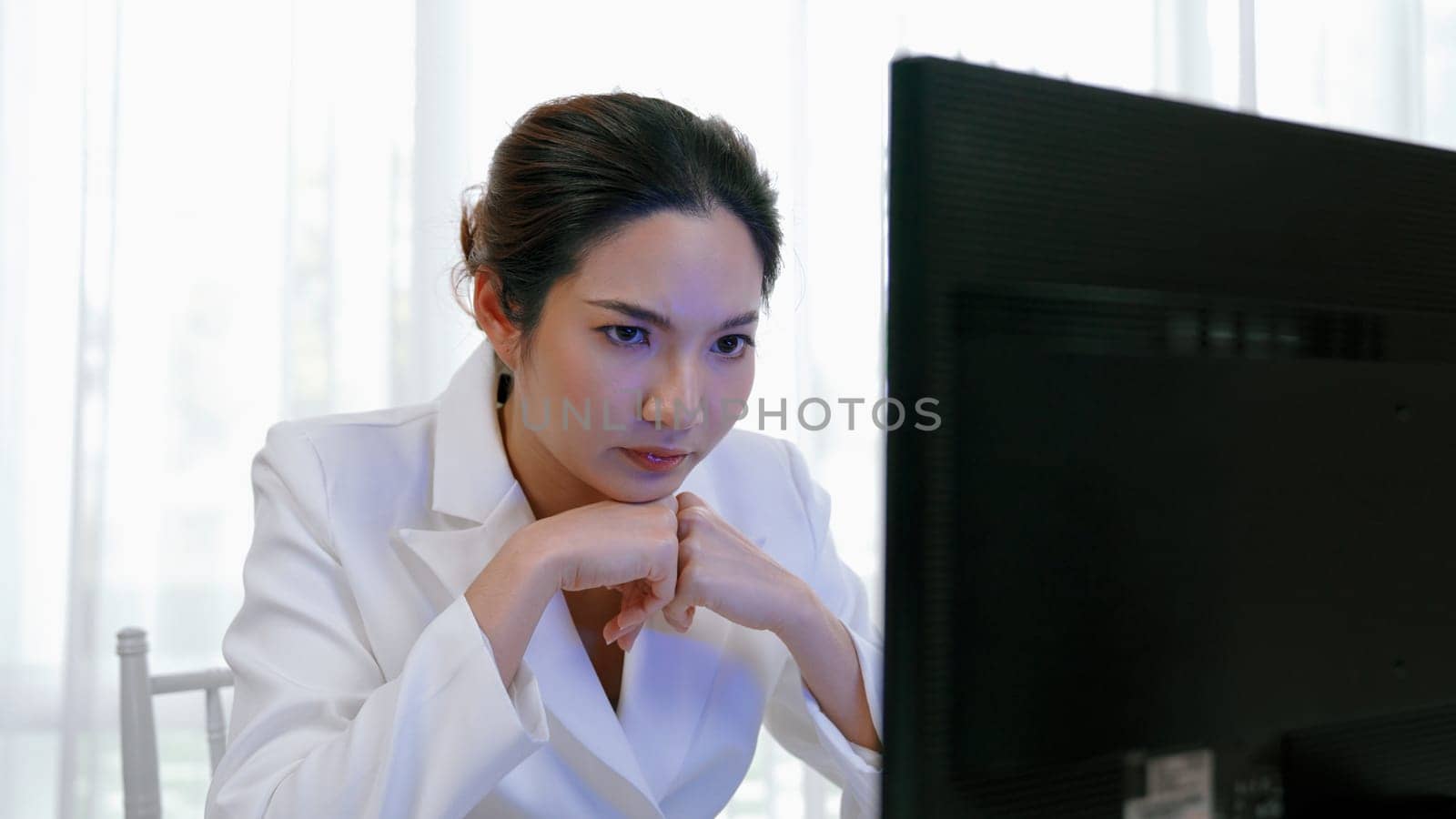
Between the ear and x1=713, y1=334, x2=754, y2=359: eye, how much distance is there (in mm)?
238

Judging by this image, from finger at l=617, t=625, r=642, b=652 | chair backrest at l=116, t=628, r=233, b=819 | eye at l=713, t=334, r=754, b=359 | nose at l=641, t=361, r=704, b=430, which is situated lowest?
chair backrest at l=116, t=628, r=233, b=819

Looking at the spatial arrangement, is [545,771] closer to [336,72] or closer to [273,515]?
[273,515]

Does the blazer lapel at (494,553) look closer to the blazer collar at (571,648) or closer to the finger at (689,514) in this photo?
the blazer collar at (571,648)

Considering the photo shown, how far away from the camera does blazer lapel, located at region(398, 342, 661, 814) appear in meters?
1.17

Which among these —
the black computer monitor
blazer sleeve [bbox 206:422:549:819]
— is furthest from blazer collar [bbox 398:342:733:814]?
the black computer monitor

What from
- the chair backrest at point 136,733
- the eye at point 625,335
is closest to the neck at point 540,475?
the eye at point 625,335

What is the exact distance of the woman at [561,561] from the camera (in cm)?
98

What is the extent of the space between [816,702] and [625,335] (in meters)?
0.40

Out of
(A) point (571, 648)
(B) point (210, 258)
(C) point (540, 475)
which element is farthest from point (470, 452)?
(B) point (210, 258)

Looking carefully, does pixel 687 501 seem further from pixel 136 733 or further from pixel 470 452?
pixel 136 733

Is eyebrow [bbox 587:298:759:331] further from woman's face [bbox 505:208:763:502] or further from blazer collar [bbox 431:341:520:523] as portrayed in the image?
blazer collar [bbox 431:341:520:523]

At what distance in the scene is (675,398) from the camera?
1087 millimetres

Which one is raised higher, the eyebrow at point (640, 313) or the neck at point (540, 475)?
the eyebrow at point (640, 313)

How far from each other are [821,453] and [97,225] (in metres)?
1.50
